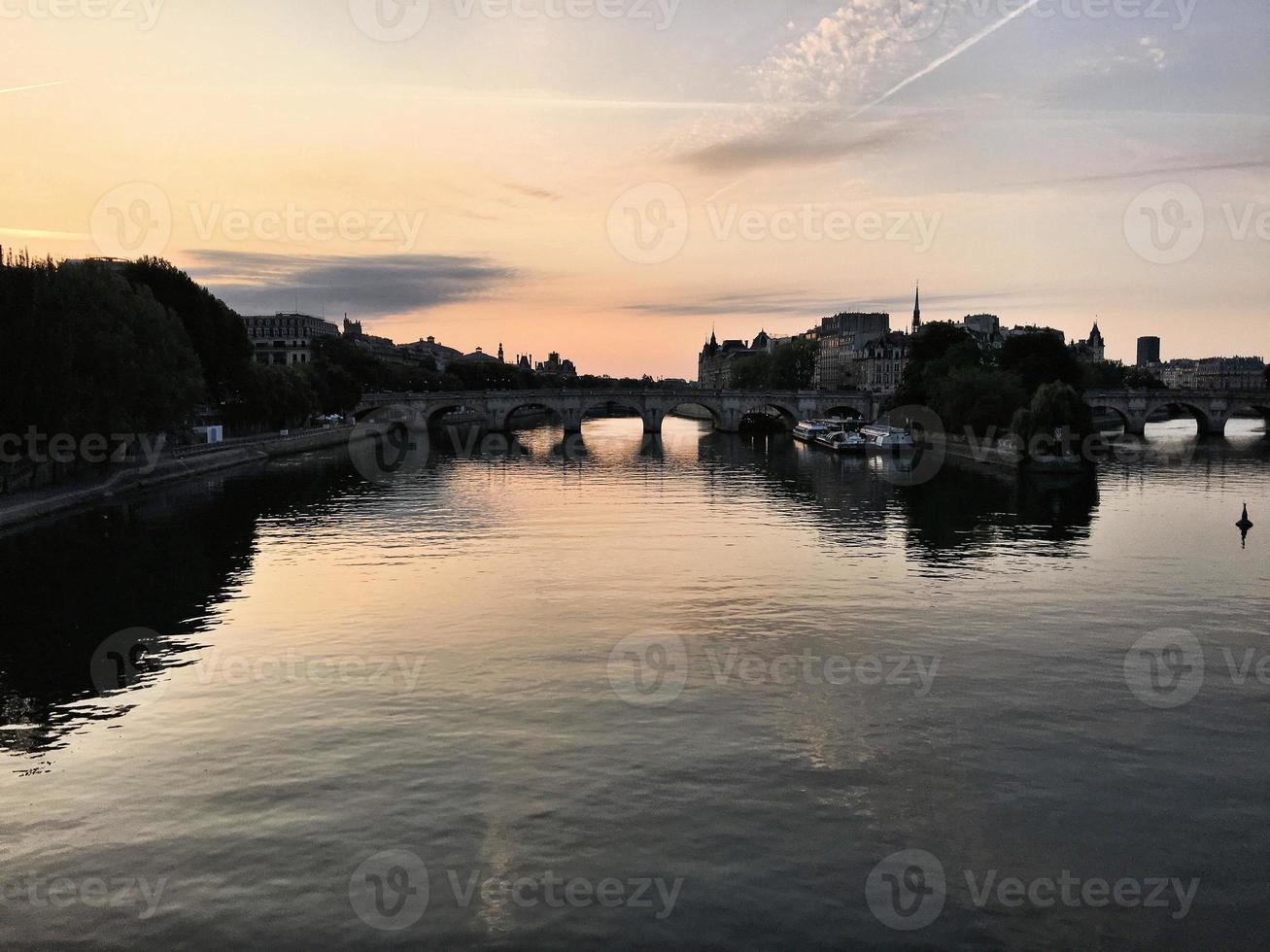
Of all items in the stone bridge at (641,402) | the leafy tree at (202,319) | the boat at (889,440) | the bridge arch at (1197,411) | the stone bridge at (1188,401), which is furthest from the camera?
the stone bridge at (641,402)

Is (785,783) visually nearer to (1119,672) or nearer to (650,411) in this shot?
(1119,672)

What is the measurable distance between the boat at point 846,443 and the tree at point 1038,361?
620 inches

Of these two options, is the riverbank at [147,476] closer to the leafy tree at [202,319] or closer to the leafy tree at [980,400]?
the leafy tree at [202,319]

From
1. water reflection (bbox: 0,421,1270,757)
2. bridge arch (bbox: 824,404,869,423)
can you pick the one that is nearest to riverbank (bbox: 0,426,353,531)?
water reflection (bbox: 0,421,1270,757)

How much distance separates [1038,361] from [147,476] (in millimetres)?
79142

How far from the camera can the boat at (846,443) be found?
327 ft

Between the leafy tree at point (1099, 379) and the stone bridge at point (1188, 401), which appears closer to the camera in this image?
the stone bridge at point (1188, 401)

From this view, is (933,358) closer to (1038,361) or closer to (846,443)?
(1038,361)

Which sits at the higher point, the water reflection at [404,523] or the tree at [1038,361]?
the tree at [1038,361]

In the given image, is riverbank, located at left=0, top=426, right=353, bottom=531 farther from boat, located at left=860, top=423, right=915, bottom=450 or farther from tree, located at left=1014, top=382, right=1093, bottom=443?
tree, located at left=1014, top=382, right=1093, bottom=443

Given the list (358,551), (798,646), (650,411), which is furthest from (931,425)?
(798,646)

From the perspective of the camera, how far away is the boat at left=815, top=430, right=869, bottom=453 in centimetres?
9981

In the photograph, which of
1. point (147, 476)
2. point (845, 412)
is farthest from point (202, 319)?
point (845, 412)

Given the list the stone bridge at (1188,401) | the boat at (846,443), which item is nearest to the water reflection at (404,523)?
the boat at (846,443)
